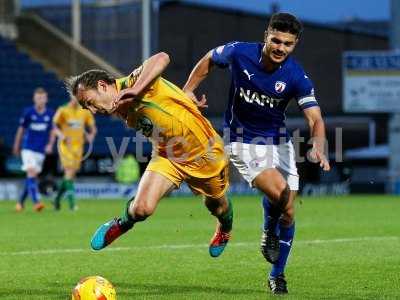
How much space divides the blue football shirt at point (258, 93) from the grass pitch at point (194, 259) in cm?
123

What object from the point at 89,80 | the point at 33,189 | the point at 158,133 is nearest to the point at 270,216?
the point at 158,133

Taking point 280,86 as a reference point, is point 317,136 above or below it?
below

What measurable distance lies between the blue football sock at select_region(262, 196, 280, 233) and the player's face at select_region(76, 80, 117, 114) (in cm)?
148

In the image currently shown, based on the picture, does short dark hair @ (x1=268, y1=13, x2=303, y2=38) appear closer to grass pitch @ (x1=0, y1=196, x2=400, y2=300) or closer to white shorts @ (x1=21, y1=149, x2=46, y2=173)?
grass pitch @ (x1=0, y1=196, x2=400, y2=300)

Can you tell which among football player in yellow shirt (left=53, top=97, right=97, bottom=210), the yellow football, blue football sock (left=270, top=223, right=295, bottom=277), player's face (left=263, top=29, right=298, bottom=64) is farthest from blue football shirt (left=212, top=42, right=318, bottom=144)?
football player in yellow shirt (left=53, top=97, right=97, bottom=210)

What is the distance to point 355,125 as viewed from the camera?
129ft

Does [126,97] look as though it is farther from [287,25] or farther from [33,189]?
[33,189]

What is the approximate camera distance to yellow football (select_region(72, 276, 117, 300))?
7328 millimetres

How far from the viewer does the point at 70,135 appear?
21.0m

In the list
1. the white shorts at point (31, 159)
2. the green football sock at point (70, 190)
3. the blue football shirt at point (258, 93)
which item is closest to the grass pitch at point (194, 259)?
the blue football shirt at point (258, 93)

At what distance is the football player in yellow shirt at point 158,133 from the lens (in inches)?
323

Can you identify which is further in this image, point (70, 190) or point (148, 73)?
point (70, 190)

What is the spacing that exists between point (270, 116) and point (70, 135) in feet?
41.0

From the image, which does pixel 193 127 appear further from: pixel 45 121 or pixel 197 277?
pixel 45 121
